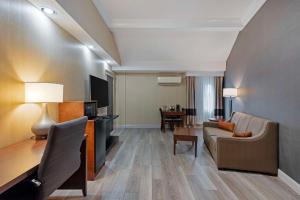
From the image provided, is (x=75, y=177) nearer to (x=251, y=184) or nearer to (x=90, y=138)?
(x=90, y=138)

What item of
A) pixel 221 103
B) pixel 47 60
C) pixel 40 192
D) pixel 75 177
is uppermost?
pixel 47 60

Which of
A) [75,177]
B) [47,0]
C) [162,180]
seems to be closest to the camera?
[47,0]

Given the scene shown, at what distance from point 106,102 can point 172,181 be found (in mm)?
3121

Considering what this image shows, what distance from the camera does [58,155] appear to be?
1531mm

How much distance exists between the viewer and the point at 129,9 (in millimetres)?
4215

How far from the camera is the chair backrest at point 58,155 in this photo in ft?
4.64

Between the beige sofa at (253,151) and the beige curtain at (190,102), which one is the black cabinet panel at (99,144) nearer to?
the beige sofa at (253,151)

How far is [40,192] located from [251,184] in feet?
8.80

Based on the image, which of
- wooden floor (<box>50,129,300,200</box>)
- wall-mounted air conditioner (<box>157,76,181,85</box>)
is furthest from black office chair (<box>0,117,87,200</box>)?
wall-mounted air conditioner (<box>157,76,181,85</box>)

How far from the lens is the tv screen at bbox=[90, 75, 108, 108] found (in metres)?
4.41

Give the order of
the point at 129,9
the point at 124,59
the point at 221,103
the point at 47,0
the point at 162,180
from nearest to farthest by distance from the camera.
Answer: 1. the point at 47,0
2. the point at 162,180
3. the point at 129,9
4. the point at 124,59
5. the point at 221,103

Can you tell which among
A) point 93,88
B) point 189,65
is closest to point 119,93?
point 189,65

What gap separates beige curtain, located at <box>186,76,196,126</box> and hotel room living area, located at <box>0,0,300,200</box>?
1.48m

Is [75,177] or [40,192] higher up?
[40,192]
